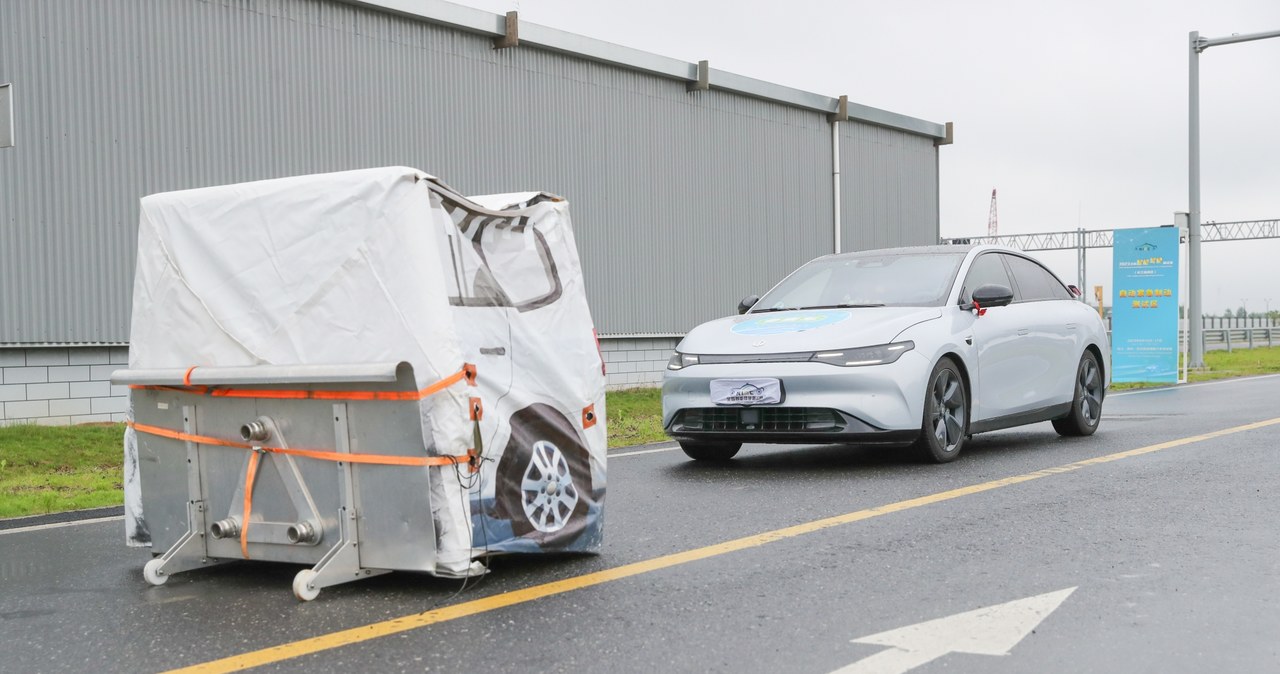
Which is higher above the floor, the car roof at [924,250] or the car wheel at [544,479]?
the car roof at [924,250]

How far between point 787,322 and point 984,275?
1816 millimetres

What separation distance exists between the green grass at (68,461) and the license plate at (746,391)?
2.87 meters

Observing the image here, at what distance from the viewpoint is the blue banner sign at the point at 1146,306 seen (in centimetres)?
2052

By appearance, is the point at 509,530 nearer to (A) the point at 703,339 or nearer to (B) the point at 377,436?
(B) the point at 377,436

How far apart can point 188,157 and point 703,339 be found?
28.0 feet

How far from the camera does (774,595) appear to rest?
466cm

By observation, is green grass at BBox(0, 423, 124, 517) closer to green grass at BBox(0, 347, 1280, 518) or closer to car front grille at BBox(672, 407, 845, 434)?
green grass at BBox(0, 347, 1280, 518)

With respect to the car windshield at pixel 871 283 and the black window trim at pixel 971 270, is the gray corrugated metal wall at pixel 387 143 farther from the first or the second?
the black window trim at pixel 971 270

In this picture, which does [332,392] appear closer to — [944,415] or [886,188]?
[944,415]

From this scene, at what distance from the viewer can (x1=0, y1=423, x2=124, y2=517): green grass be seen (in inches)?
314

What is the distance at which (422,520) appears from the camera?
14.9ft

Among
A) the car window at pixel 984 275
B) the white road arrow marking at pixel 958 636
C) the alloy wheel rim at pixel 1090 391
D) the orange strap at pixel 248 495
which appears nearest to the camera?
the white road arrow marking at pixel 958 636

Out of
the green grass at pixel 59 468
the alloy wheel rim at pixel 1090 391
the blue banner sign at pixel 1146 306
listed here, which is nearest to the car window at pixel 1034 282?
the alloy wheel rim at pixel 1090 391

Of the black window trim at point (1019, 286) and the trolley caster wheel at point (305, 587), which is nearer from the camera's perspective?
the trolley caster wheel at point (305, 587)
